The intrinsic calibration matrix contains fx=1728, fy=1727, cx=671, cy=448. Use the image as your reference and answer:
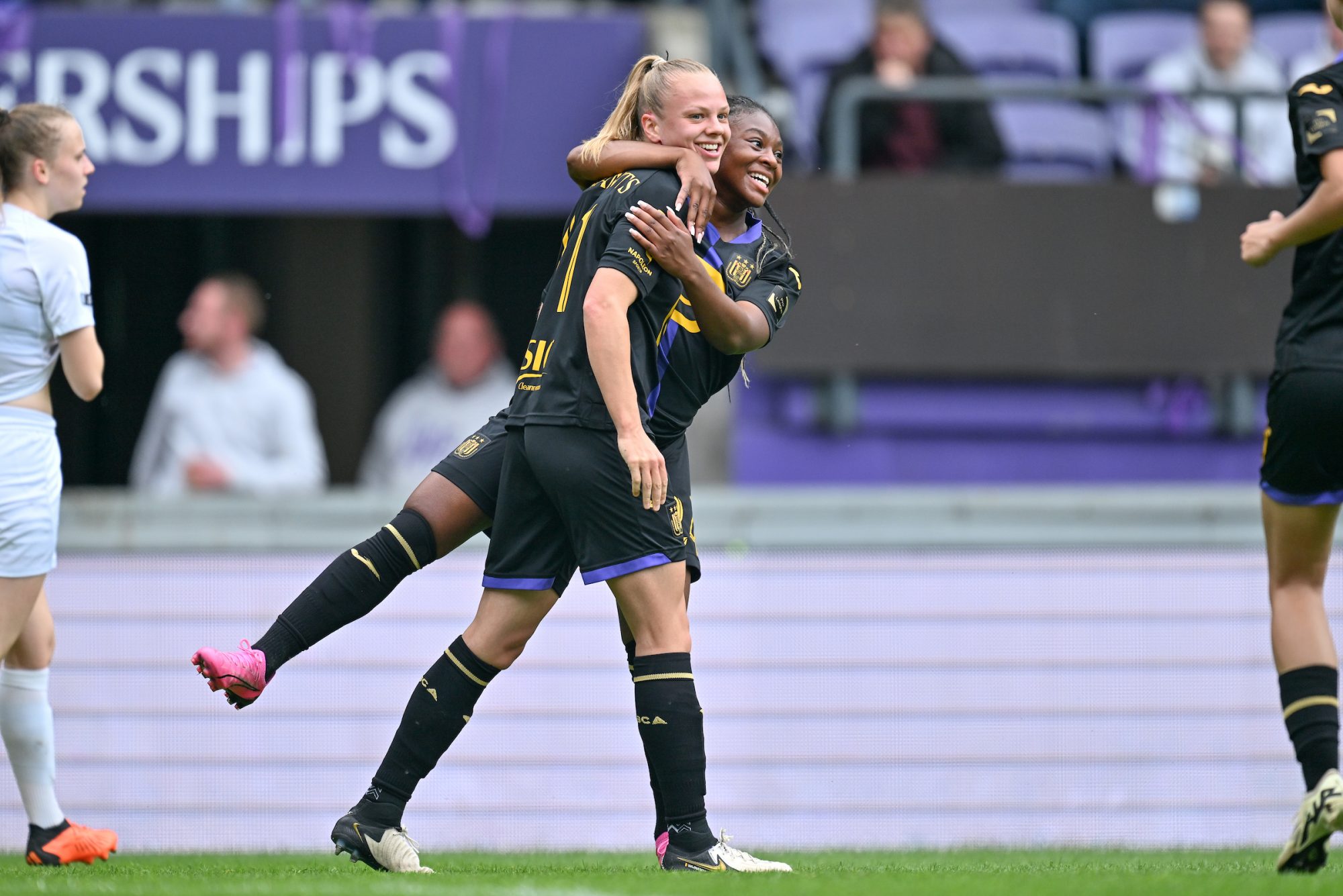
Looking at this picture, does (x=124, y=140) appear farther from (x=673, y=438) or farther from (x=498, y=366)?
(x=673, y=438)

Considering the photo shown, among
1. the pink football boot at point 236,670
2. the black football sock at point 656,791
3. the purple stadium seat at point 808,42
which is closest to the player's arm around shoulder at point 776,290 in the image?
the black football sock at point 656,791

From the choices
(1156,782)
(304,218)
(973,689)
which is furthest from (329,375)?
(1156,782)

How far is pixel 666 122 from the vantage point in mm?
4191

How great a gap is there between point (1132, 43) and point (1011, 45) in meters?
0.64

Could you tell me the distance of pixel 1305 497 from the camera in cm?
420

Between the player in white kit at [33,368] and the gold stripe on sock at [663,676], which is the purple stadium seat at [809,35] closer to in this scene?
the player in white kit at [33,368]

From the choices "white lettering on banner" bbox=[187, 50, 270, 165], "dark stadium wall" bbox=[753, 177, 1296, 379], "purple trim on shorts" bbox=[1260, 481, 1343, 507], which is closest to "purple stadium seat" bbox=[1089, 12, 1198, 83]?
"dark stadium wall" bbox=[753, 177, 1296, 379]

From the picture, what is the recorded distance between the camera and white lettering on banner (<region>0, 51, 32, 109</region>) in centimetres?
816

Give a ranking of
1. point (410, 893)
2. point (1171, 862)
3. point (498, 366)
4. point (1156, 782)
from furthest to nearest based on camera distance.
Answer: point (498, 366)
point (1156, 782)
point (1171, 862)
point (410, 893)

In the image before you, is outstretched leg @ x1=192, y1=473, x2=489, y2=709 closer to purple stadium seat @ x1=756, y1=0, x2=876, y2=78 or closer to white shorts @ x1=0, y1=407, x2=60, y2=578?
white shorts @ x1=0, y1=407, x2=60, y2=578

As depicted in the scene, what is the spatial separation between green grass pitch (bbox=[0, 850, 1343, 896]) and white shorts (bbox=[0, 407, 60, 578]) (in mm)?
795

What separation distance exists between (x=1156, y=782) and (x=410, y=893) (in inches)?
161

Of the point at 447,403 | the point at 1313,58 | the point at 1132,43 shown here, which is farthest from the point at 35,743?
the point at 1313,58

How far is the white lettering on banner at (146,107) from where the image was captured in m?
8.26
